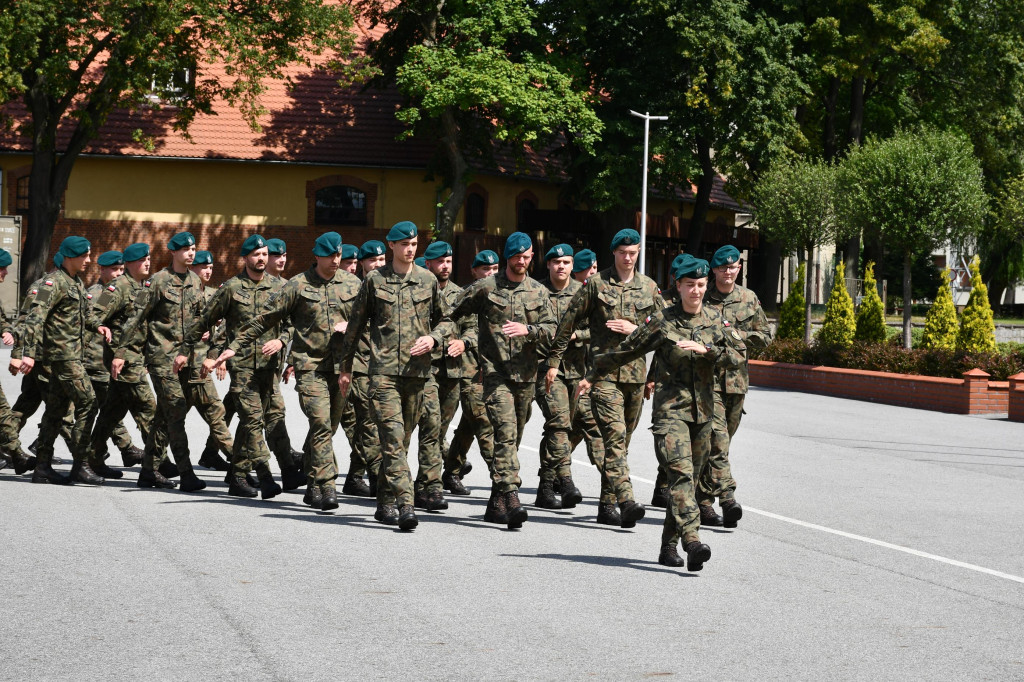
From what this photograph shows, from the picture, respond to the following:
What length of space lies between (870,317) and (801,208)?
6.12 meters

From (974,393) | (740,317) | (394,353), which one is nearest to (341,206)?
(974,393)

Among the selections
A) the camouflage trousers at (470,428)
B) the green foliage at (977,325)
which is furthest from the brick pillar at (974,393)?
the camouflage trousers at (470,428)

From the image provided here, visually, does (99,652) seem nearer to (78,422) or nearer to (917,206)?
(78,422)

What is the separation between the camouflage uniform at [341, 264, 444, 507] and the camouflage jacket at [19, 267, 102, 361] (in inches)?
116

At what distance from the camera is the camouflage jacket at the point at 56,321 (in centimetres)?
1095

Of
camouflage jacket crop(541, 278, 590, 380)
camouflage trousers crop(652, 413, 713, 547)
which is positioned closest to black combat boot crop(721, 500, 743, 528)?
camouflage trousers crop(652, 413, 713, 547)

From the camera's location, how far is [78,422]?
11.1 meters

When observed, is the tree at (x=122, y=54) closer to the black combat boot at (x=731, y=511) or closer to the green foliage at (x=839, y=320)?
the green foliage at (x=839, y=320)

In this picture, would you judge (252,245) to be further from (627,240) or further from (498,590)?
(498,590)

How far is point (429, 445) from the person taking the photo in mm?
10320

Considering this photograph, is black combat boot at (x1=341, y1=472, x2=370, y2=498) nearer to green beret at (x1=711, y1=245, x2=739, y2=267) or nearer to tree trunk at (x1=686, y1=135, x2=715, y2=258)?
green beret at (x1=711, y1=245, x2=739, y2=267)

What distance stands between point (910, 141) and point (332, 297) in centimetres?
1947

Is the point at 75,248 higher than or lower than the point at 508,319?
higher

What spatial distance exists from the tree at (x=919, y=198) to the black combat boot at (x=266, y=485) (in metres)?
17.8
